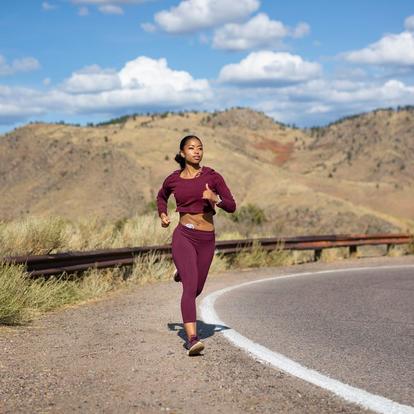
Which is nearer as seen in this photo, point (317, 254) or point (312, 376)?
point (312, 376)

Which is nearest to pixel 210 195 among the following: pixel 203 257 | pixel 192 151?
pixel 192 151

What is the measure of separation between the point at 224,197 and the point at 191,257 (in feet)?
2.14

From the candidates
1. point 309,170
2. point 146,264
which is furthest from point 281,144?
point 146,264

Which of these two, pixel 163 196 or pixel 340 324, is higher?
pixel 163 196

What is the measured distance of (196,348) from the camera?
5.86m

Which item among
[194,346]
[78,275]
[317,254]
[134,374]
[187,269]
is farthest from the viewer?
[317,254]

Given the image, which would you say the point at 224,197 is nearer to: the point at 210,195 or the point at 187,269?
the point at 210,195

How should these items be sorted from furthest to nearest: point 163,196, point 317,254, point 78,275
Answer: point 317,254 → point 78,275 → point 163,196

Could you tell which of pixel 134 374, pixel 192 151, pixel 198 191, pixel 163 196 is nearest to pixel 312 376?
pixel 134 374

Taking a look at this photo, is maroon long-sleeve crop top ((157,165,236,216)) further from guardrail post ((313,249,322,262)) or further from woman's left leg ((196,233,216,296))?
guardrail post ((313,249,322,262))

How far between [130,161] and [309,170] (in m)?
26.6

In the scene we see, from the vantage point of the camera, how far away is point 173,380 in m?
5.07

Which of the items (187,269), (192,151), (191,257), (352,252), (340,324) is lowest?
(352,252)

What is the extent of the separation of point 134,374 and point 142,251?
784 centimetres
